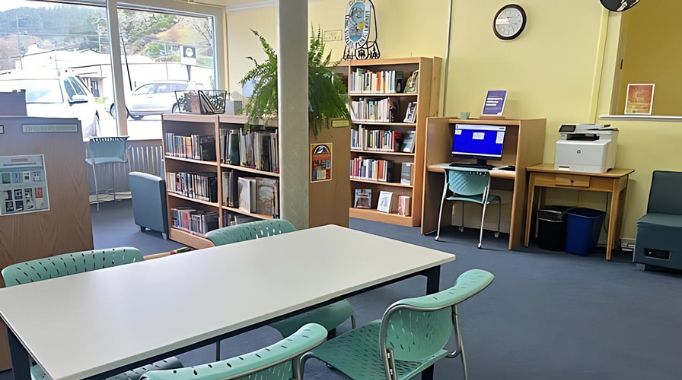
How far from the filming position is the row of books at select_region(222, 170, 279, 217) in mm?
4137

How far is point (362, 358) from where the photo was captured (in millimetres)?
1882

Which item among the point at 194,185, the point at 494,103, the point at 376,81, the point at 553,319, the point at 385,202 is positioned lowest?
the point at 553,319

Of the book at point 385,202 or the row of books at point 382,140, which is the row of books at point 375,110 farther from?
the book at point 385,202

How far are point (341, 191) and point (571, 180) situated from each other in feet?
7.67

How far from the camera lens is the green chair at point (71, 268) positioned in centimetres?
176

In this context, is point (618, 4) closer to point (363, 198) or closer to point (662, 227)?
point (662, 227)

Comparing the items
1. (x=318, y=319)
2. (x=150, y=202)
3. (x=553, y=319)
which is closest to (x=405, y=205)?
(x=553, y=319)

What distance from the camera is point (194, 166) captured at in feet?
17.3

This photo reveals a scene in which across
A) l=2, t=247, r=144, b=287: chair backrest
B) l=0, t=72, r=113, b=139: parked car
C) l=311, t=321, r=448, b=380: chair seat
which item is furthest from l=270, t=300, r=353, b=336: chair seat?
l=0, t=72, r=113, b=139: parked car

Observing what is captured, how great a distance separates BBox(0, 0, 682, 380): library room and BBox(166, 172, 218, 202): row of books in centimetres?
3

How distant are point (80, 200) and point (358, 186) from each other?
4193mm

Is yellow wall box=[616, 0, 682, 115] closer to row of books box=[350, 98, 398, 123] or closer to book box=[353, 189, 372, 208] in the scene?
row of books box=[350, 98, 398, 123]

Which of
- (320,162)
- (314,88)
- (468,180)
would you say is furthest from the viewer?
(468,180)

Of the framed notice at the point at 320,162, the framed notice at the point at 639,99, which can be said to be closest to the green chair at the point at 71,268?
the framed notice at the point at 320,162
